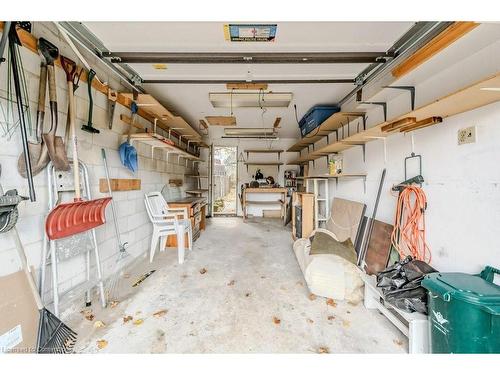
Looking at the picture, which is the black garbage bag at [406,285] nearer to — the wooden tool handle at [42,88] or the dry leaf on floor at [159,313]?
the dry leaf on floor at [159,313]

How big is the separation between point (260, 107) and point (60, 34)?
2.76 metres

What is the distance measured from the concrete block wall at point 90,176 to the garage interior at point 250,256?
0.02 meters

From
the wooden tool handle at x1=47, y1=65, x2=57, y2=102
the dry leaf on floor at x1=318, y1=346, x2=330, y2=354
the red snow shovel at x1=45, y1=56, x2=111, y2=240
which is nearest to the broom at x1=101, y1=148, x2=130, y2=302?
the red snow shovel at x1=45, y1=56, x2=111, y2=240

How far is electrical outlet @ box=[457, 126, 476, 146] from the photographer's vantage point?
1.43 meters

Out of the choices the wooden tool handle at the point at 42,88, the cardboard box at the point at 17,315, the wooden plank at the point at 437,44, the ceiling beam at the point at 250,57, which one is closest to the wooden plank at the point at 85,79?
the wooden tool handle at the point at 42,88

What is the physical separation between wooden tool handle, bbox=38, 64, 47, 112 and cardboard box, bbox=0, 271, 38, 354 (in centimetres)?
116

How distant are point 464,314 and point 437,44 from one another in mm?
1612

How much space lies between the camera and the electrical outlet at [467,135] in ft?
4.68

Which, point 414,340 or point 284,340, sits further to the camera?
point 284,340

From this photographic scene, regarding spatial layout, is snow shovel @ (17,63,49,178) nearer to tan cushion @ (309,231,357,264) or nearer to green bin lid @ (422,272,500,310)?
tan cushion @ (309,231,357,264)

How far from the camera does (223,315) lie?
182cm

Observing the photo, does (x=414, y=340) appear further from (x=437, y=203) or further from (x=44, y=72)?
(x=44, y=72)
